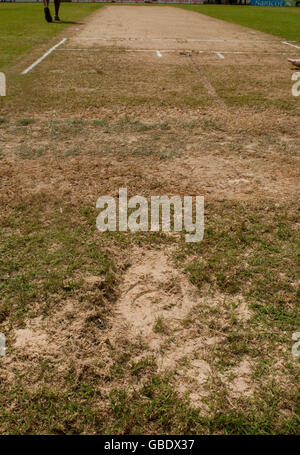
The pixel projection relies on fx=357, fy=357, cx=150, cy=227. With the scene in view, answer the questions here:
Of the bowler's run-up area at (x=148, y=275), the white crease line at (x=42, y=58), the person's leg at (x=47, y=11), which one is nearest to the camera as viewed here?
the bowler's run-up area at (x=148, y=275)

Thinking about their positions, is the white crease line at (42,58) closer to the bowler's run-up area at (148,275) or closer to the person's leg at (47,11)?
the bowler's run-up area at (148,275)

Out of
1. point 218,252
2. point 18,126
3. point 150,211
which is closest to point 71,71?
point 18,126

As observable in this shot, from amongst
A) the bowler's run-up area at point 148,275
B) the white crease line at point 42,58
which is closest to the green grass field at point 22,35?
the white crease line at point 42,58

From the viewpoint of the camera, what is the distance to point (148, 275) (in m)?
2.83

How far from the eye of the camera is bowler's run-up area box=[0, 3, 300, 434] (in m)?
1.98

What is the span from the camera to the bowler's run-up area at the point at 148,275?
198cm

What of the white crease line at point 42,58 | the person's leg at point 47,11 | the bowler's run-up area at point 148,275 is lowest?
the bowler's run-up area at point 148,275

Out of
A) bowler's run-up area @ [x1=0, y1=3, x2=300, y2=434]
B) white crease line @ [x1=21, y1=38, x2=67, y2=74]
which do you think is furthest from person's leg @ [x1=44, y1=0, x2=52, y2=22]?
bowler's run-up area @ [x1=0, y1=3, x2=300, y2=434]

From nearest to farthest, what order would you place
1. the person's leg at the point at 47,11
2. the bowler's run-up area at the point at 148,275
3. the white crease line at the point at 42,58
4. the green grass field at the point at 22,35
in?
the bowler's run-up area at the point at 148,275 < the white crease line at the point at 42,58 < the green grass field at the point at 22,35 < the person's leg at the point at 47,11

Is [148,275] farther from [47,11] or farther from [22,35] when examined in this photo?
[47,11]

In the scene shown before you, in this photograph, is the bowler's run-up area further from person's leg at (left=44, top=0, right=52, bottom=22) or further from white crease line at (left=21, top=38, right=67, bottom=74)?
person's leg at (left=44, top=0, right=52, bottom=22)

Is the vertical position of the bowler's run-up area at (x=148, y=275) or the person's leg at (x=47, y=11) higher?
the person's leg at (x=47, y=11)

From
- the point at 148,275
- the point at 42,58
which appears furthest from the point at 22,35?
the point at 148,275
